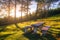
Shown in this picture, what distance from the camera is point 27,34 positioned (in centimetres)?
372

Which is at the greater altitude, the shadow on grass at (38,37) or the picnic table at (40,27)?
the picnic table at (40,27)

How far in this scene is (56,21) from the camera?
384 centimetres

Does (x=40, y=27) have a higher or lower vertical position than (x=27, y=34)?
higher

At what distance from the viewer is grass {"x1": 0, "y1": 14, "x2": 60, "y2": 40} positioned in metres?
3.65

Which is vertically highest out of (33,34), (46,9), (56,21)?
(46,9)

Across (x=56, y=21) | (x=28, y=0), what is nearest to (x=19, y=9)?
(x=28, y=0)

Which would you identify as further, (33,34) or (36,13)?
(36,13)

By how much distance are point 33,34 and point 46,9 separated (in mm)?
690

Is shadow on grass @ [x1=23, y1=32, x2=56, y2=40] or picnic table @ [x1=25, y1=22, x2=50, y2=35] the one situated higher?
picnic table @ [x1=25, y1=22, x2=50, y2=35]

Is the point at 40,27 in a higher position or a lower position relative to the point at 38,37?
higher

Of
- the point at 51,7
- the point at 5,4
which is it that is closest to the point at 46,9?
the point at 51,7

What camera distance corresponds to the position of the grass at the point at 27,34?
3.65m

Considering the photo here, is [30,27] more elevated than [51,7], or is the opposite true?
[51,7]

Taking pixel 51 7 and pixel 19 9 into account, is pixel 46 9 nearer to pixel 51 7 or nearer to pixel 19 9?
pixel 51 7
